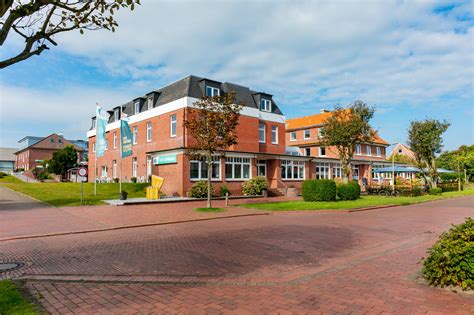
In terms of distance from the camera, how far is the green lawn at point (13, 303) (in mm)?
4134

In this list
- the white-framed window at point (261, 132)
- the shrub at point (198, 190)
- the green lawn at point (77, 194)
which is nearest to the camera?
the green lawn at point (77, 194)

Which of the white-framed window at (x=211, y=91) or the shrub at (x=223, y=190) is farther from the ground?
the white-framed window at (x=211, y=91)

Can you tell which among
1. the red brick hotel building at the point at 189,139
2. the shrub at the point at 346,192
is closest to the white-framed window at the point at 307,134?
the red brick hotel building at the point at 189,139

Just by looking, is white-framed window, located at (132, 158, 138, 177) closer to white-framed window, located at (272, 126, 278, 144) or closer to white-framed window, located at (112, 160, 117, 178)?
white-framed window, located at (112, 160, 117, 178)

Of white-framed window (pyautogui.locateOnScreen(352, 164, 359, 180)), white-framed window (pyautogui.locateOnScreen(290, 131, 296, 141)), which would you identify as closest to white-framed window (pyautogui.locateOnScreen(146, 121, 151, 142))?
white-framed window (pyautogui.locateOnScreen(352, 164, 359, 180))

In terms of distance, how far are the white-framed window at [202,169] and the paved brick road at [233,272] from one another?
1429 centimetres

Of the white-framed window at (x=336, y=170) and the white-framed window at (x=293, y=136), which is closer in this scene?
the white-framed window at (x=336, y=170)

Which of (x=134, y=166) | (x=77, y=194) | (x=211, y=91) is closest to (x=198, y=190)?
(x=77, y=194)

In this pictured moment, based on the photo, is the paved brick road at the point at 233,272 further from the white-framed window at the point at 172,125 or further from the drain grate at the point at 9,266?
the white-framed window at the point at 172,125

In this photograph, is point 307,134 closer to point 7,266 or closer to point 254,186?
point 254,186

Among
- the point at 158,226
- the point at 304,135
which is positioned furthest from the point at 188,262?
the point at 304,135

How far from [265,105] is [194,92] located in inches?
361

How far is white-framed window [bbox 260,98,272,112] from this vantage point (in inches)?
1361

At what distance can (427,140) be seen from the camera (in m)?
33.8
